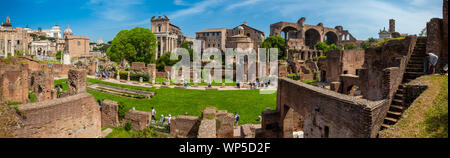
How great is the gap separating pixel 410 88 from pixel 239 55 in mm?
38244

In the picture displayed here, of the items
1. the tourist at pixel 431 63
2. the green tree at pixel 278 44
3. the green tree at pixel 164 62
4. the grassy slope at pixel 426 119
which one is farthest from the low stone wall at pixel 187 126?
the green tree at pixel 278 44

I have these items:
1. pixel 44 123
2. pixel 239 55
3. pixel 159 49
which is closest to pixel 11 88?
pixel 44 123

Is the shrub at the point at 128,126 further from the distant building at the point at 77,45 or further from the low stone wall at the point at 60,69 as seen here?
the distant building at the point at 77,45

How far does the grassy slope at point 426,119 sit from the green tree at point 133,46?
151ft

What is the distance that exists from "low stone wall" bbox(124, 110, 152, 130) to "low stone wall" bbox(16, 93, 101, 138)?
3143mm

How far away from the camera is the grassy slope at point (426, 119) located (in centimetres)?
512

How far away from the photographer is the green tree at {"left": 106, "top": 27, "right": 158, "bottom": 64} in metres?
45.3

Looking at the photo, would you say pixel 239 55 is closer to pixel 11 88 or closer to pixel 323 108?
pixel 11 88

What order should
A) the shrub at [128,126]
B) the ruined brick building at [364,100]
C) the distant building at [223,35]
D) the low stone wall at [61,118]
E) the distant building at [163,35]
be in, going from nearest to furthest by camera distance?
the ruined brick building at [364,100] < the low stone wall at [61,118] < the shrub at [128,126] < the distant building at [163,35] < the distant building at [223,35]


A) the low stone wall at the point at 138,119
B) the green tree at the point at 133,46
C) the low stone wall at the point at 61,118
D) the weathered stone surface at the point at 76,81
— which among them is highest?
the green tree at the point at 133,46

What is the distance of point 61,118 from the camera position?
7059mm

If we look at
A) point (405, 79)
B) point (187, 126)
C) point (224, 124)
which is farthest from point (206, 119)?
point (405, 79)
